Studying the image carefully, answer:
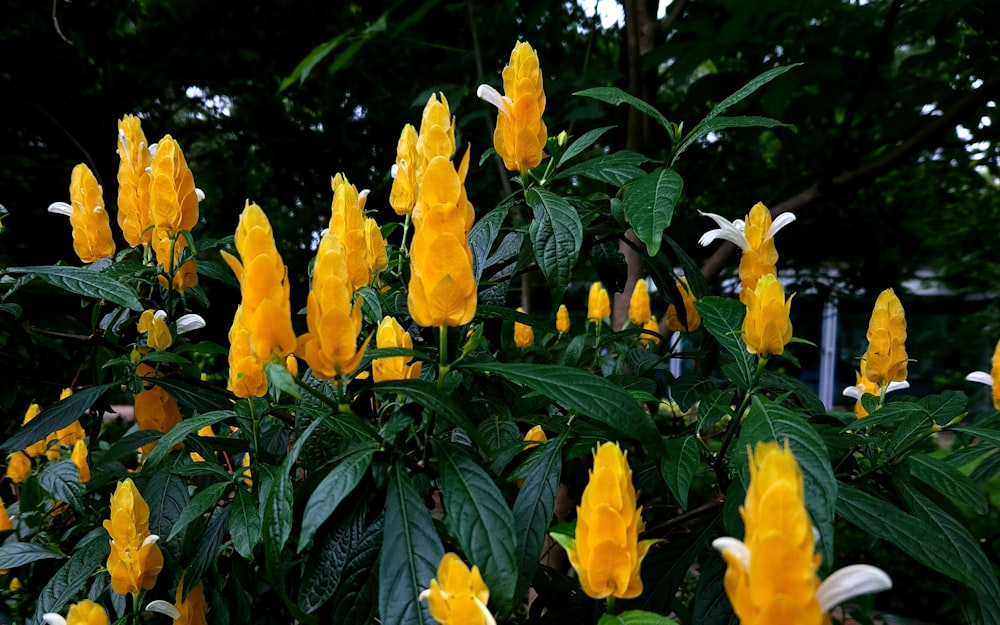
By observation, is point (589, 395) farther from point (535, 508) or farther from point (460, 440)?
point (460, 440)

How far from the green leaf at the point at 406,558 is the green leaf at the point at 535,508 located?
101 millimetres

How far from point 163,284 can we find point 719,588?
1.06 meters

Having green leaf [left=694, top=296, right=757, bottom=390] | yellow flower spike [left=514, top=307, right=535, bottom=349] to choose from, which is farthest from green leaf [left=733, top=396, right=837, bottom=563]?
yellow flower spike [left=514, top=307, right=535, bottom=349]

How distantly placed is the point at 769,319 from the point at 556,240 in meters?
0.29

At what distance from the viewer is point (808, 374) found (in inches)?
407

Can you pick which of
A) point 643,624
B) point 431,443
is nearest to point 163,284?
point 431,443

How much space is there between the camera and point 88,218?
4.26 ft

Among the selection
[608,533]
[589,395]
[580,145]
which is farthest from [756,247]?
[608,533]

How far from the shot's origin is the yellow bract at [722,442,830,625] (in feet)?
1.31

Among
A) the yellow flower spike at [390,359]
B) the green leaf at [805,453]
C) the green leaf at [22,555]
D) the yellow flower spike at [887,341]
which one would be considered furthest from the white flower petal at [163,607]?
the yellow flower spike at [887,341]

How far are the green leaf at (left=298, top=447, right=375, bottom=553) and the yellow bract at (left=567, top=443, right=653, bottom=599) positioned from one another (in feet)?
0.74

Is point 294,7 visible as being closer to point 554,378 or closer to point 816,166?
point 816,166

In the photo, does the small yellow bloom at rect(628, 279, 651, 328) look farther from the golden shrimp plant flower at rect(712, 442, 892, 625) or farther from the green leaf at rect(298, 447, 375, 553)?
the golden shrimp plant flower at rect(712, 442, 892, 625)

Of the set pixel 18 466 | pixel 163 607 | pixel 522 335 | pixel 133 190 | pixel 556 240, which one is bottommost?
pixel 18 466
